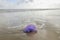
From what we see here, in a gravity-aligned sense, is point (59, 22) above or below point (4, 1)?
below

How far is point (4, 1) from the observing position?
120 cm

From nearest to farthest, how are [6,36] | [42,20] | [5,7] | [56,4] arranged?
[6,36] → [42,20] → [5,7] → [56,4]

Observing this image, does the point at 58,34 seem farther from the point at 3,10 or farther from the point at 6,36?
the point at 3,10

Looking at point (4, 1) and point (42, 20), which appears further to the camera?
point (4, 1)

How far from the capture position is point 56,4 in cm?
126

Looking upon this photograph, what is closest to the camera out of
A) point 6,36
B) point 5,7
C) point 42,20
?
point 6,36

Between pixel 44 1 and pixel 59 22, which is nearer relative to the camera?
pixel 59 22

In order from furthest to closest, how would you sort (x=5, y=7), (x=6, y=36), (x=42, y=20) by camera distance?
1. (x=5, y=7)
2. (x=42, y=20)
3. (x=6, y=36)

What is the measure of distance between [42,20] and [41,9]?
0.57 feet

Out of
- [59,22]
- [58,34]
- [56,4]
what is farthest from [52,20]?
[56,4]

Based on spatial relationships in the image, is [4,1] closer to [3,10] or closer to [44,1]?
[3,10]

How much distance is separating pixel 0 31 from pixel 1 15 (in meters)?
0.18

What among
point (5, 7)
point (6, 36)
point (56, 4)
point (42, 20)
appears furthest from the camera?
point (56, 4)

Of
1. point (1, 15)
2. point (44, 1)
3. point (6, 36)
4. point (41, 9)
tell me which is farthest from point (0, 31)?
point (44, 1)
